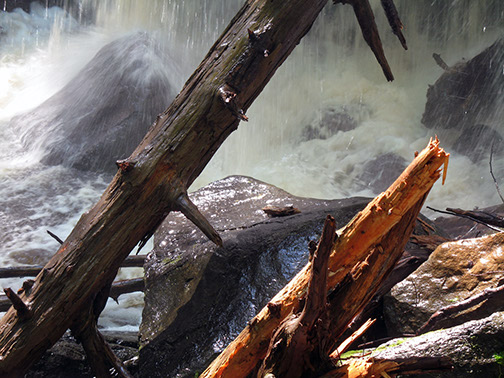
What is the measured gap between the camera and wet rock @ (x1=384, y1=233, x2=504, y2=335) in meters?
2.69

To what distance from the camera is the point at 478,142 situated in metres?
9.80

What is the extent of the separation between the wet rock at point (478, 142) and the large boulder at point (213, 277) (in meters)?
6.33

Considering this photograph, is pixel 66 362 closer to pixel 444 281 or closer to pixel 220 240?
pixel 220 240

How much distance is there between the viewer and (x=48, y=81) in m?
12.2

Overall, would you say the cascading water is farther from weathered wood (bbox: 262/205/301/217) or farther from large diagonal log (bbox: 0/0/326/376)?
large diagonal log (bbox: 0/0/326/376)

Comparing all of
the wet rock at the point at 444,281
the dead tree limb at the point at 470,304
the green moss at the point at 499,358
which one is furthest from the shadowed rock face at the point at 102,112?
the green moss at the point at 499,358

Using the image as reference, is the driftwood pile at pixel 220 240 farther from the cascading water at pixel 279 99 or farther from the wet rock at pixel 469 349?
the cascading water at pixel 279 99

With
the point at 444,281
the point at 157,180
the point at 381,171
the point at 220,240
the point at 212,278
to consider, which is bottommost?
the point at 381,171

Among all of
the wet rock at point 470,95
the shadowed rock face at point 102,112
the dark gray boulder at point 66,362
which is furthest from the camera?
the wet rock at point 470,95

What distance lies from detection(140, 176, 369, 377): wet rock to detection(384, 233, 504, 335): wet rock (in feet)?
2.80

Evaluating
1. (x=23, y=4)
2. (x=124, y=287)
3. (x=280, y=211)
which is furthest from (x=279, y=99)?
(x=124, y=287)

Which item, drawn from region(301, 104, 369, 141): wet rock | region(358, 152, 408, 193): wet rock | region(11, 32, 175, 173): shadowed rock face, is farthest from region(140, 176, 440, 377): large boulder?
region(301, 104, 369, 141): wet rock

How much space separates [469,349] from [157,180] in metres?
2.01

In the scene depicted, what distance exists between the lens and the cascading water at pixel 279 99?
343 inches
